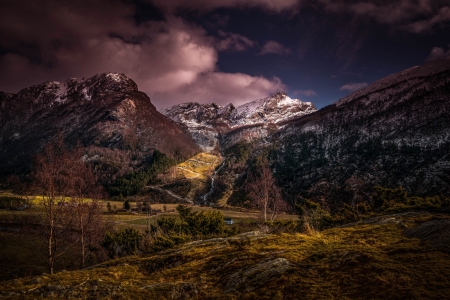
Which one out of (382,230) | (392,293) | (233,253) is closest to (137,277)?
(233,253)

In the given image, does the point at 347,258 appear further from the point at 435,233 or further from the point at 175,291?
the point at 175,291

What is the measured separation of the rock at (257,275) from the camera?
6.78m

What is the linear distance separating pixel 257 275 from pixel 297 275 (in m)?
1.24

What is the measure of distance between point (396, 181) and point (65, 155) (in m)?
169

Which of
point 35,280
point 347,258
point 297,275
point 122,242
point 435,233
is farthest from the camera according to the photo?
point 122,242

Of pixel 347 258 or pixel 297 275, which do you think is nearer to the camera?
pixel 297 275

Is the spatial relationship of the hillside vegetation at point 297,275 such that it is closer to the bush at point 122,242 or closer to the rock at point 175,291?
the rock at point 175,291

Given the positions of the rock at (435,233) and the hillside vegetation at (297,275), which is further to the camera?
the rock at (435,233)

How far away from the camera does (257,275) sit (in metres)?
7.26

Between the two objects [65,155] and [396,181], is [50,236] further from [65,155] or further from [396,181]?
[396,181]

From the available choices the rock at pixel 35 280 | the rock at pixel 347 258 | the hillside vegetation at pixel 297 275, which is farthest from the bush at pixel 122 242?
the rock at pixel 347 258

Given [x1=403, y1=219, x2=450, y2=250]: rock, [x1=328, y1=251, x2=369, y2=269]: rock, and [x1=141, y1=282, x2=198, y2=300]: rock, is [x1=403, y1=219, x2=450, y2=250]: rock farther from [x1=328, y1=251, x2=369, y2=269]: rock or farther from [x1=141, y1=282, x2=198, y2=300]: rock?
[x1=141, y1=282, x2=198, y2=300]: rock

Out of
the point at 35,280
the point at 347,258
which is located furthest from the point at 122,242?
the point at 347,258

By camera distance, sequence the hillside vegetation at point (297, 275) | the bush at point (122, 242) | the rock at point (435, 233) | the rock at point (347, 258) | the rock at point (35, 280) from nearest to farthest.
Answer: the hillside vegetation at point (297, 275) → the rock at point (347, 258) → the rock at point (435, 233) → the rock at point (35, 280) → the bush at point (122, 242)
